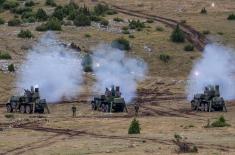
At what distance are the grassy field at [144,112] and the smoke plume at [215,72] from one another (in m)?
1.42

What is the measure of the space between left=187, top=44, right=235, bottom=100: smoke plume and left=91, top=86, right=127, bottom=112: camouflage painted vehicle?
1331cm

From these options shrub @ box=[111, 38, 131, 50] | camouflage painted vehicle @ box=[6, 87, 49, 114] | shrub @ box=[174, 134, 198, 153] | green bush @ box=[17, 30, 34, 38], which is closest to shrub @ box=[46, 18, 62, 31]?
green bush @ box=[17, 30, 34, 38]

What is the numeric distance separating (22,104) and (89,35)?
37.8 metres

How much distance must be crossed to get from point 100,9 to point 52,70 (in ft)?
139

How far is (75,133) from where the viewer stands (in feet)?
161

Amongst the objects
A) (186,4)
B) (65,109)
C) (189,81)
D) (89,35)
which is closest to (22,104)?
(65,109)

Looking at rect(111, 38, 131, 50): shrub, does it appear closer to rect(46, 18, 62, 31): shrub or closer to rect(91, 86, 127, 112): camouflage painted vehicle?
rect(46, 18, 62, 31): shrub

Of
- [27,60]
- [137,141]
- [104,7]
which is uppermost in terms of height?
[104,7]

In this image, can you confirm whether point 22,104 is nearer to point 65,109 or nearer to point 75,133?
point 65,109

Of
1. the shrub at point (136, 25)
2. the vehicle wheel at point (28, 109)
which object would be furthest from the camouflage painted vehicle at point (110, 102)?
the shrub at point (136, 25)

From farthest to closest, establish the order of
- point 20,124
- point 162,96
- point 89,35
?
point 89,35 < point 162,96 < point 20,124

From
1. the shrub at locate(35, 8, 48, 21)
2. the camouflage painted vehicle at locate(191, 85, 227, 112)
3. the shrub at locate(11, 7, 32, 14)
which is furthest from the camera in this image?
the shrub at locate(11, 7, 32, 14)

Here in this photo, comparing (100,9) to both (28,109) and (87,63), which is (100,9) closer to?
(87,63)

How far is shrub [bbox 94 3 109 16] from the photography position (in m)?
118
